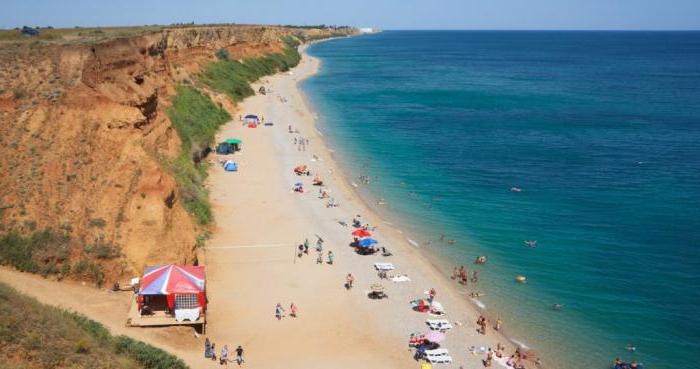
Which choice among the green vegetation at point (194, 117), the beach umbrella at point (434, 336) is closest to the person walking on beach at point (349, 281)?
the beach umbrella at point (434, 336)

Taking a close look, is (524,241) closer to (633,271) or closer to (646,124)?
(633,271)

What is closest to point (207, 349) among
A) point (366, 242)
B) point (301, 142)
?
point (366, 242)

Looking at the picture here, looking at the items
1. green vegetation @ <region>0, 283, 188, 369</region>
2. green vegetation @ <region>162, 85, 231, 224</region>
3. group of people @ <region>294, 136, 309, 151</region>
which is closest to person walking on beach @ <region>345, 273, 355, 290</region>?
green vegetation @ <region>162, 85, 231, 224</region>

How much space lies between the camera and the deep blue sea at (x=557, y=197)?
26.4 meters

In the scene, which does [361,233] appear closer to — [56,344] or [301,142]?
[56,344]

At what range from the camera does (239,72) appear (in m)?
91.6

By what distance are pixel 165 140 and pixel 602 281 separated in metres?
27.4

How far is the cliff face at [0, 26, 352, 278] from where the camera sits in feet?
81.8

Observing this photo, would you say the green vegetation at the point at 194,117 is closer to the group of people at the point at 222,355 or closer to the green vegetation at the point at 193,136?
the green vegetation at the point at 193,136

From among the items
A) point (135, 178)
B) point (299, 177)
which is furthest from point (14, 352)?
point (299, 177)

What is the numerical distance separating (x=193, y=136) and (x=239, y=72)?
1843 inches

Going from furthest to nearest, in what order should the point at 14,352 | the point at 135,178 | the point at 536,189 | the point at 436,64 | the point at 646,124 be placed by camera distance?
the point at 436,64, the point at 646,124, the point at 536,189, the point at 135,178, the point at 14,352

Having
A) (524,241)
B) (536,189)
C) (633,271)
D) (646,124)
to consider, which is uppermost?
(646,124)

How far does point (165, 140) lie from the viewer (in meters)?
36.9
